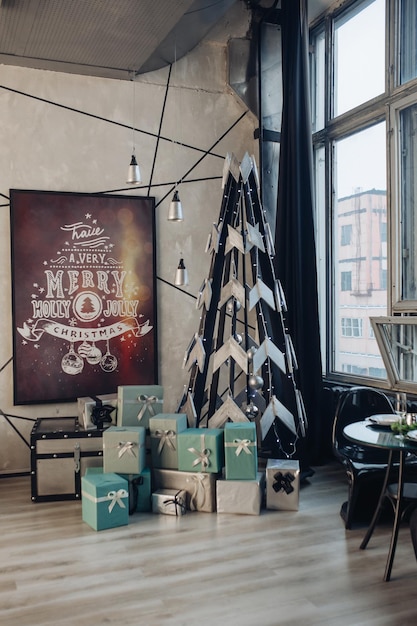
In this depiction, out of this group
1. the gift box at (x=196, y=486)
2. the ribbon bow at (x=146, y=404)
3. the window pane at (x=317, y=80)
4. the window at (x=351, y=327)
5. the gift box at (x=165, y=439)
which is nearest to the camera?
the gift box at (x=196, y=486)

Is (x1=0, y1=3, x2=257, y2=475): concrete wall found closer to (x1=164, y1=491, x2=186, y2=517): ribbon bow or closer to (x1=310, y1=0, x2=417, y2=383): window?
(x1=310, y1=0, x2=417, y2=383): window

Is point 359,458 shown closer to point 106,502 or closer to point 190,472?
point 190,472

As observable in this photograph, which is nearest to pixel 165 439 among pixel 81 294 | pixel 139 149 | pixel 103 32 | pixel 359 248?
pixel 81 294

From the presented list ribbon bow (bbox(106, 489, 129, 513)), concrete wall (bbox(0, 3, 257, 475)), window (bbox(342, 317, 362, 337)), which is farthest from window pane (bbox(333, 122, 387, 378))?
ribbon bow (bbox(106, 489, 129, 513))

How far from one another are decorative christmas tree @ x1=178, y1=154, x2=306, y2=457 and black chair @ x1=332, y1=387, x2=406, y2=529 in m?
0.50

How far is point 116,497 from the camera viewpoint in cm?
Result: 348

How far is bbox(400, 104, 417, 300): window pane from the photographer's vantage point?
411 centimetres

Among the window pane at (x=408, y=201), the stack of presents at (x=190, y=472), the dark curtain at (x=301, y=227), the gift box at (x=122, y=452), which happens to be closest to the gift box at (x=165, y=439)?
the stack of presents at (x=190, y=472)

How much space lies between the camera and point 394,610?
8.09 ft

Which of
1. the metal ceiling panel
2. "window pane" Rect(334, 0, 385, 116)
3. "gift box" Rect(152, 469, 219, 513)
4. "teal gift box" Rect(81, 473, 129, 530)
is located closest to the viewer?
"teal gift box" Rect(81, 473, 129, 530)

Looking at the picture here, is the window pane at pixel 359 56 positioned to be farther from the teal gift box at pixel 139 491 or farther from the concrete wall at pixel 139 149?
the teal gift box at pixel 139 491

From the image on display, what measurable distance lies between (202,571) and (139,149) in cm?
336

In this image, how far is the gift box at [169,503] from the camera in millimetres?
3662

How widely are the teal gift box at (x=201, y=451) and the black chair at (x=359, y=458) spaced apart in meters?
0.71
